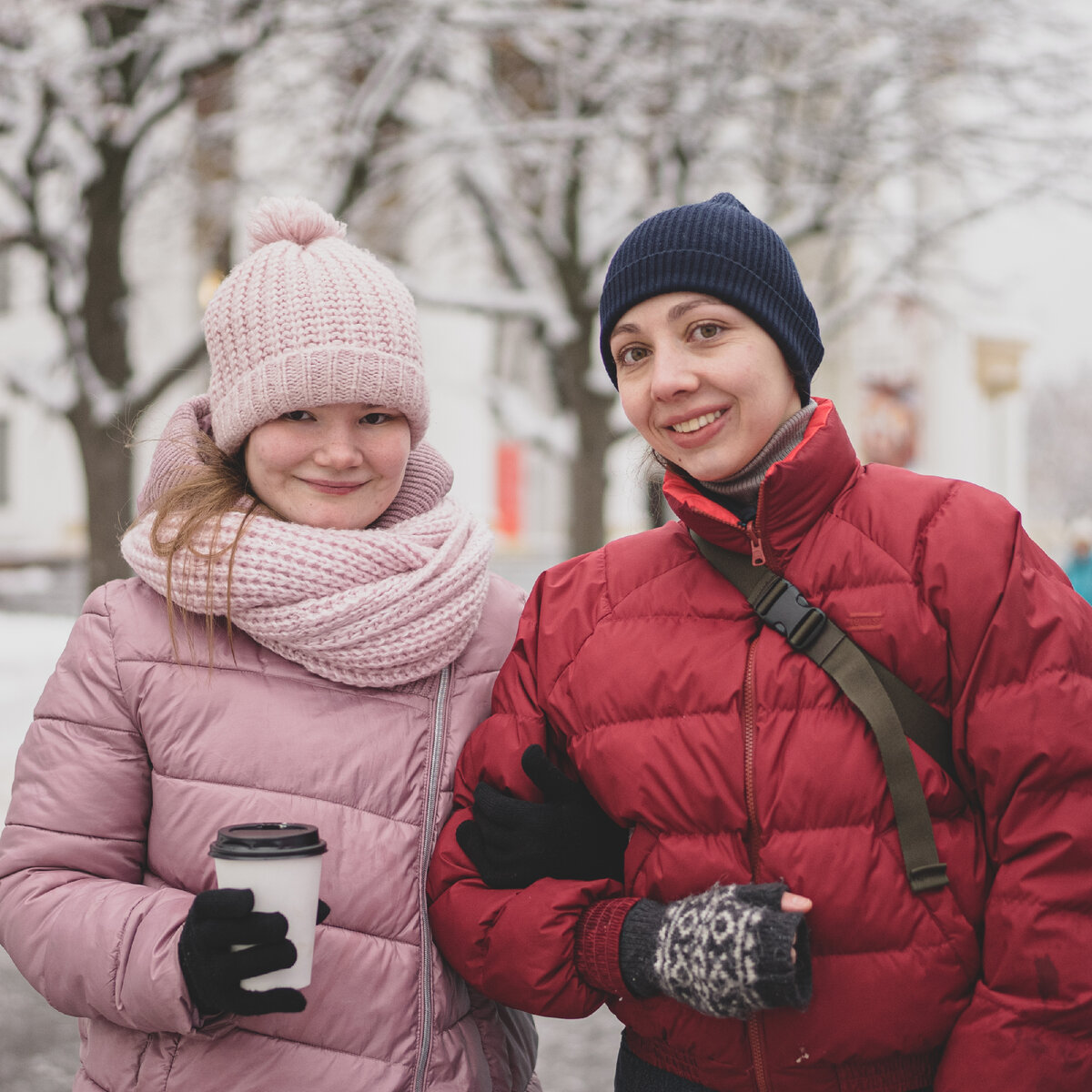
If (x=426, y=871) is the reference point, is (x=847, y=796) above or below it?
above

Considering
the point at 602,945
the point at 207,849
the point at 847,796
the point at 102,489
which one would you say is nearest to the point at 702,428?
the point at 847,796

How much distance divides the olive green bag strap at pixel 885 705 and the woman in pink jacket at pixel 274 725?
2.10 feet

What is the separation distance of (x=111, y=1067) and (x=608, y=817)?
96 cm

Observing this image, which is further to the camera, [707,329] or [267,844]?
[707,329]

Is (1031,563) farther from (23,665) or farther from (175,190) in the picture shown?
(175,190)

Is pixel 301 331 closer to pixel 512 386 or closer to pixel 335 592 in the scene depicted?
pixel 335 592

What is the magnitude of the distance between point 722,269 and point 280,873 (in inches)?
48.0

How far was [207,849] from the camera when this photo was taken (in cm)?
203

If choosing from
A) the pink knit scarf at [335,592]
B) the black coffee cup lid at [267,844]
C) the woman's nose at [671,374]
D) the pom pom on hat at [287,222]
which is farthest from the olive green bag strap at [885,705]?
the pom pom on hat at [287,222]

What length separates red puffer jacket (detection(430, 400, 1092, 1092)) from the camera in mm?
1748

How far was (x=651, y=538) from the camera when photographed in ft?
7.22

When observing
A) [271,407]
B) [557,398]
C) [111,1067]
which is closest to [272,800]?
[111,1067]

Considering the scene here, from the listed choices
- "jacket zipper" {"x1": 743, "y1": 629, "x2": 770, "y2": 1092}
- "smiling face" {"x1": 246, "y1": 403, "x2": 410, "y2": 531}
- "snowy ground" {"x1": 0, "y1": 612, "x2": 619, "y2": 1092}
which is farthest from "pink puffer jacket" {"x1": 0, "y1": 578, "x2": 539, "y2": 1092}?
"snowy ground" {"x1": 0, "y1": 612, "x2": 619, "y2": 1092}

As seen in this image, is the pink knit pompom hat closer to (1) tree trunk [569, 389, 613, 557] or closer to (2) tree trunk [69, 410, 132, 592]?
(2) tree trunk [69, 410, 132, 592]
